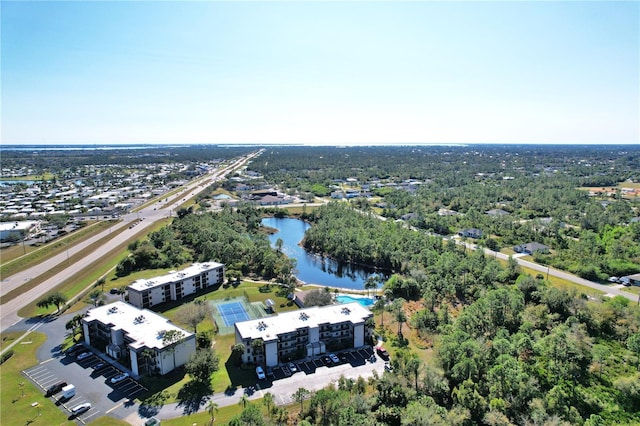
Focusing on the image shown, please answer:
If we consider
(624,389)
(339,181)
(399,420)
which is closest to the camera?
(399,420)

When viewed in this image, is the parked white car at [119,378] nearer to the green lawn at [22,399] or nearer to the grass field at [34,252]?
the green lawn at [22,399]

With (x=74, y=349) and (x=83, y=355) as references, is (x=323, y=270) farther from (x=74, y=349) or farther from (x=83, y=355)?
(x=74, y=349)

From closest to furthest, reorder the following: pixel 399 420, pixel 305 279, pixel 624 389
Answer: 1. pixel 399 420
2. pixel 624 389
3. pixel 305 279

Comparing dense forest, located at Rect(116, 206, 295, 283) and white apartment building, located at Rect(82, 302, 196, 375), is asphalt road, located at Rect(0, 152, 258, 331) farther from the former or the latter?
white apartment building, located at Rect(82, 302, 196, 375)

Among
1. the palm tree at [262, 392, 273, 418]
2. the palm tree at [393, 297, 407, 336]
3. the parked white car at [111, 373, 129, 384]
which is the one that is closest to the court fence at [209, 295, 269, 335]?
the parked white car at [111, 373, 129, 384]

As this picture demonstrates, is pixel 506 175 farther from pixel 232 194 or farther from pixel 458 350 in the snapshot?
pixel 458 350

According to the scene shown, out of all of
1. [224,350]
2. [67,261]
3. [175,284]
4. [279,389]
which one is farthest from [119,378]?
[67,261]

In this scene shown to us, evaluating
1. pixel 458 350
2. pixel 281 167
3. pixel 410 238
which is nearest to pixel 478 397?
pixel 458 350

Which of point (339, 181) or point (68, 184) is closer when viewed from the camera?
point (68, 184)
